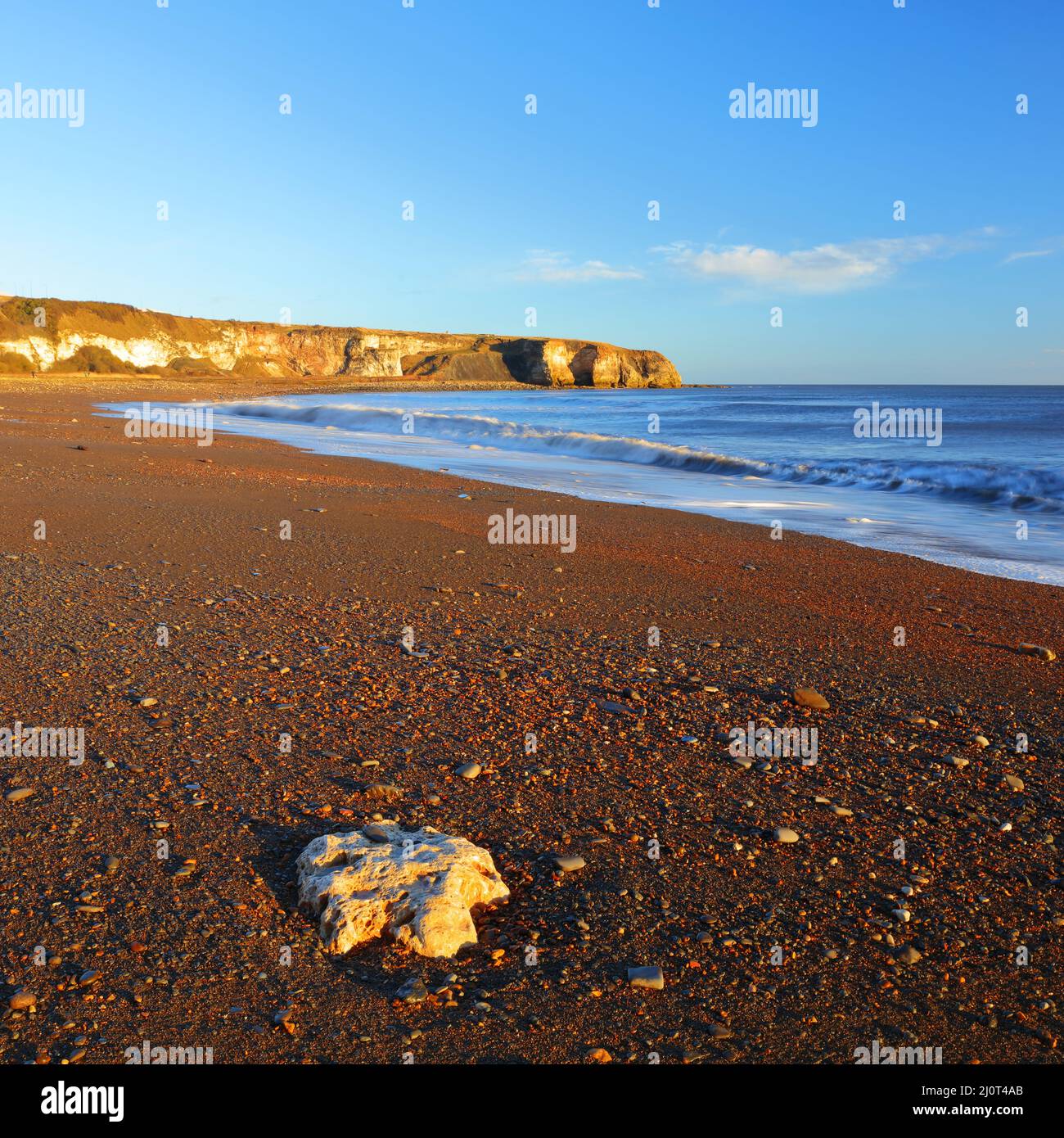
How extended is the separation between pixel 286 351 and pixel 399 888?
127 m

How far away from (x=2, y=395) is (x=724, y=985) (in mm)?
Answer: 46240

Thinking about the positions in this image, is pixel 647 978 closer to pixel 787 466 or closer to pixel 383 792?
pixel 383 792

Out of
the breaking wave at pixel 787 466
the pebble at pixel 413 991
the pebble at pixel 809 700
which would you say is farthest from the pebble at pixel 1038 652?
the breaking wave at pixel 787 466

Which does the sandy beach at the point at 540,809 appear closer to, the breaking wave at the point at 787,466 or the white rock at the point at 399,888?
the white rock at the point at 399,888

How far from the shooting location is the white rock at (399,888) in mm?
2588

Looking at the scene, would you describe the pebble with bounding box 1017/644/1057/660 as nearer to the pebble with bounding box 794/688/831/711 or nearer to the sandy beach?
the sandy beach

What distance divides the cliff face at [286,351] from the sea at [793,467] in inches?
2434

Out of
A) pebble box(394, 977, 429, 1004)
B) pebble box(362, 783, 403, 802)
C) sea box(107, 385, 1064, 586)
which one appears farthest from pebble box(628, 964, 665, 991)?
sea box(107, 385, 1064, 586)

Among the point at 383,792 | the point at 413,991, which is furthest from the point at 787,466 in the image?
the point at 413,991

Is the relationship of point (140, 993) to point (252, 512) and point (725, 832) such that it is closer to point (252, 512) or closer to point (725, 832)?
point (725, 832)

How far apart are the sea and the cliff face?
203 ft

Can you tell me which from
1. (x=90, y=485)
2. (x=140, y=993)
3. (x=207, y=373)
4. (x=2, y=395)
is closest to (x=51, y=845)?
(x=140, y=993)

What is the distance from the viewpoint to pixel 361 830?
3008 mm
